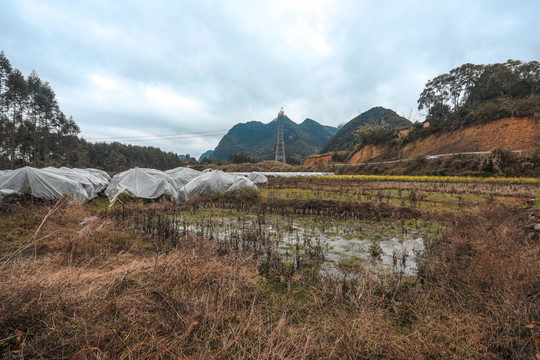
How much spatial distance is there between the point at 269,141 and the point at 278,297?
14123 centimetres

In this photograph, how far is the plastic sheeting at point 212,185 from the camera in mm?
13859

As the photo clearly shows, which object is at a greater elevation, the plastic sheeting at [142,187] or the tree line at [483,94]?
the tree line at [483,94]

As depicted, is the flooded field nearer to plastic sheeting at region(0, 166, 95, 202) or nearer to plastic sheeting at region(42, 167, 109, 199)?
plastic sheeting at region(0, 166, 95, 202)

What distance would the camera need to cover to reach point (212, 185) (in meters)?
13.9

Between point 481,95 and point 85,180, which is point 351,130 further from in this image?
point 85,180

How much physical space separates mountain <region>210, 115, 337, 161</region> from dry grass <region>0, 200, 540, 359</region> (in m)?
107

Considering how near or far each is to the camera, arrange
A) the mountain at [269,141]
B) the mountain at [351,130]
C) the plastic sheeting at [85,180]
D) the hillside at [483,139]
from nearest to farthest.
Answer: the plastic sheeting at [85,180] → the hillside at [483,139] → the mountain at [351,130] → the mountain at [269,141]

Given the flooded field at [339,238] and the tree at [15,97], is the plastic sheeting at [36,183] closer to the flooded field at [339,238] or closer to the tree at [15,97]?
the flooded field at [339,238]

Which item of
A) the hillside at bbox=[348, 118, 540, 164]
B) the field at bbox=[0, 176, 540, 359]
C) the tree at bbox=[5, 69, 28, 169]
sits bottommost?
the field at bbox=[0, 176, 540, 359]

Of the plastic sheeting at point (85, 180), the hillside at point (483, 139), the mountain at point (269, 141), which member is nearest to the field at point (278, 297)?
the plastic sheeting at point (85, 180)

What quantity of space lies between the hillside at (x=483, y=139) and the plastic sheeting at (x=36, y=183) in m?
39.1

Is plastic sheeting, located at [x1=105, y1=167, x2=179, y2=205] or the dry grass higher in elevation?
plastic sheeting, located at [x1=105, y1=167, x2=179, y2=205]

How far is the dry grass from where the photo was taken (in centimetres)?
188

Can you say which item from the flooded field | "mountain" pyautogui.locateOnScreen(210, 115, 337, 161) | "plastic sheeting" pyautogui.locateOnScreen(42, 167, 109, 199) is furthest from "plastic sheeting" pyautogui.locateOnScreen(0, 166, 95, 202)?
"mountain" pyautogui.locateOnScreen(210, 115, 337, 161)
